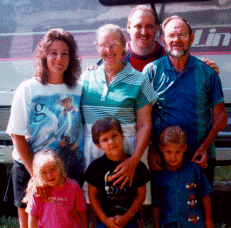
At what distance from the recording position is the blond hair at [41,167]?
2090 millimetres

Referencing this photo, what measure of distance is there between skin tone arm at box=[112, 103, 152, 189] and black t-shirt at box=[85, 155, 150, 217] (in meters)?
0.06

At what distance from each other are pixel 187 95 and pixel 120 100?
0.50m

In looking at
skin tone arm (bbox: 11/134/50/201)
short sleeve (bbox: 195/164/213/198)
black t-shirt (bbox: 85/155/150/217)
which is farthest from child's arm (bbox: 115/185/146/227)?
skin tone arm (bbox: 11/134/50/201)

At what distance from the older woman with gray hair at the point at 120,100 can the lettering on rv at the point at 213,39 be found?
0.95 metres

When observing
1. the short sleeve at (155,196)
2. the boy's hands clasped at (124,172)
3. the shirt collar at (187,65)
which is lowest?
the short sleeve at (155,196)

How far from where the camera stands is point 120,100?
220cm

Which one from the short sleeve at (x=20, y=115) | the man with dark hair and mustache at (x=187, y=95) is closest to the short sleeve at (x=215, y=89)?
the man with dark hair and mustache at (x=187, y=95)

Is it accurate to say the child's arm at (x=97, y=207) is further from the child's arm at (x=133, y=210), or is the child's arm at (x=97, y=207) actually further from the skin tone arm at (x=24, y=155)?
the skin tone arm at (x=24, y=155)

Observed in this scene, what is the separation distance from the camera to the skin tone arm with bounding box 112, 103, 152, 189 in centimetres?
215

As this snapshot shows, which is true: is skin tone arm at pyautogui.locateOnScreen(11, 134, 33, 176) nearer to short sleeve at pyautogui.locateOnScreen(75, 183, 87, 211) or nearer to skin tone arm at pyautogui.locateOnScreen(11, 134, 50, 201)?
skin tone arm at pyautogui.locateOnScreen(11, 134, 50, 201)

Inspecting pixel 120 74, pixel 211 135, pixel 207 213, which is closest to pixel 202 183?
pixel 207 213

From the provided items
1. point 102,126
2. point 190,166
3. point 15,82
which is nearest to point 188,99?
point 190,166

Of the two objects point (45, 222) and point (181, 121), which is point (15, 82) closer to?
point (45, 222)

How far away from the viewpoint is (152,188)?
2.37 m
